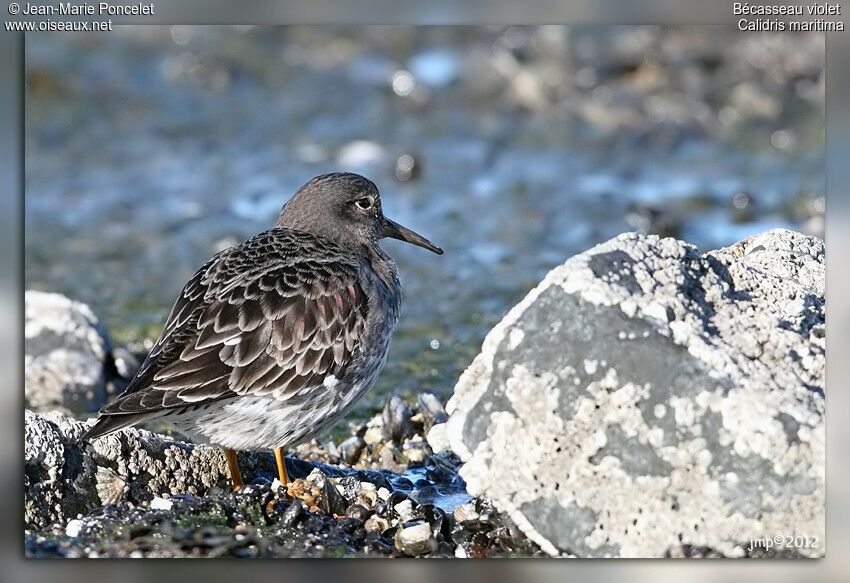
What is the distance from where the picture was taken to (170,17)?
195 inches

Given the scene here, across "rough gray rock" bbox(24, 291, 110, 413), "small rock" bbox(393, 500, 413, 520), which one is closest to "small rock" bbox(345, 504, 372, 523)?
"small rock" bbox(393, 500, 413, 520)

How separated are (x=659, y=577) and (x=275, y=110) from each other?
21.5 feet

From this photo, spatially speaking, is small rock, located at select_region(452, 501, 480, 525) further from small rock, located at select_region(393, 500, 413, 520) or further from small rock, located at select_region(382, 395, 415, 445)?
small rock, located at select_region(382, 395, 415, 445)

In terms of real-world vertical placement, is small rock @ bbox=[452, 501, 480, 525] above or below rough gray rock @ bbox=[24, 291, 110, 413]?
below

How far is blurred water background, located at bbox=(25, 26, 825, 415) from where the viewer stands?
802 centimetres

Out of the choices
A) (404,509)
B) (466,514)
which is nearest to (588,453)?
(466,514)

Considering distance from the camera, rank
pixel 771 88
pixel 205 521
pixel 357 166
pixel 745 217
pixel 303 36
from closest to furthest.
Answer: pixel 205 521 < pixel 745 217 < pixel 357 166 < pixel 771 88 < pixel 303 36

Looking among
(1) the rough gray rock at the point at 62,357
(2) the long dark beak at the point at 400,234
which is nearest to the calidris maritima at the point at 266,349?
(2) the long dark beak at the point at 400,234

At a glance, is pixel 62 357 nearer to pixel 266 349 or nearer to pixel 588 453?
pixel 266 349

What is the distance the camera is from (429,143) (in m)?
9.27

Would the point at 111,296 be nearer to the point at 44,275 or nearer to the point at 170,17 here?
the point at 44,275

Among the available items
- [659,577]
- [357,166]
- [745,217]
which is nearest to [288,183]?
[357,166]

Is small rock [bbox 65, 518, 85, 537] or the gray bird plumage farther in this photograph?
the gray bird plumage

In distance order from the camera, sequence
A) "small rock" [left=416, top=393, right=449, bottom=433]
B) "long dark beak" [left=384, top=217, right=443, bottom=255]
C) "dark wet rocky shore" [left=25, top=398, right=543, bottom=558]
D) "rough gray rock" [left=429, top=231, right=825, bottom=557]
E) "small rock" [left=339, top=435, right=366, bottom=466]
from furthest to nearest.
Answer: "long dark beak" [left=384, top=217, right=443, bottom=255]
"small rock" [left=416, top=393, right=449, bottom=433]
"small rock" [left=339, top=435, right=366, bottom=466]
"dark wet rocky shore" [left=25, top=398, right=543, bottom=558]
"rough gray rock" [left=429, top=231, right=825, bottom=557]
